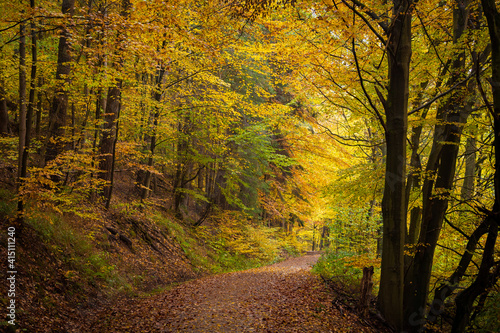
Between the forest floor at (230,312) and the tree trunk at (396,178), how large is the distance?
791mm

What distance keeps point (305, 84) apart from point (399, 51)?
324 centimetres

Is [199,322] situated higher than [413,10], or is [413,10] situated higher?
[413,10]

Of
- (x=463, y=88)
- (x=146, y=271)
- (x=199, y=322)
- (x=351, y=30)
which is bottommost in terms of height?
(x=146, y=271)

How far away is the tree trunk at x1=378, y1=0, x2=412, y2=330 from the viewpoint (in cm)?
622

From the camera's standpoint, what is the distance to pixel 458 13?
6.43 metres

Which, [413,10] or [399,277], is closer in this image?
[413,10]

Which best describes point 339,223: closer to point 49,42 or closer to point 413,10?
point 413,10

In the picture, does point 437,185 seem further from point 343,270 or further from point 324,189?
point 343,270

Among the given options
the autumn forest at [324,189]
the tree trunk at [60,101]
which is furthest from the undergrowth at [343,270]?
the tree trunk at [60,101]

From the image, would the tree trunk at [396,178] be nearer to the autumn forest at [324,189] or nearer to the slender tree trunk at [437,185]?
the autumn forest at [324,189]

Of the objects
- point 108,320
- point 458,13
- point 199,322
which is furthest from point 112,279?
point 458,13

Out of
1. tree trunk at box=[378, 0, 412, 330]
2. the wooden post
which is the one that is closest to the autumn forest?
tree trunk at box=[378, 0, 412, 330]

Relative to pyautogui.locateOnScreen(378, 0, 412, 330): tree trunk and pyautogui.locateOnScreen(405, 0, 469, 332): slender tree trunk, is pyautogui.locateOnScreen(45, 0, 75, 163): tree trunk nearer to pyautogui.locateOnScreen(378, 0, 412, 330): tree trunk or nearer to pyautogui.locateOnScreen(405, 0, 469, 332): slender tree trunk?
pyautogui.locateOnScreen(378, 0, 412, 330): tree trunk

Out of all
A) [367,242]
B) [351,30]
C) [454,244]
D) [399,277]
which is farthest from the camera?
[367,242]
